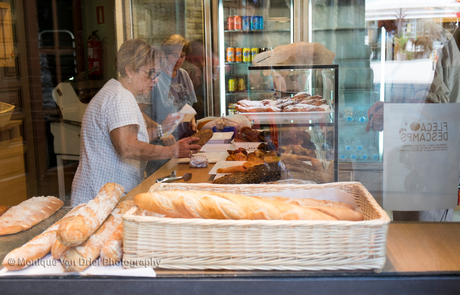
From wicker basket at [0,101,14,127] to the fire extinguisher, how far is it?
0.44 meters

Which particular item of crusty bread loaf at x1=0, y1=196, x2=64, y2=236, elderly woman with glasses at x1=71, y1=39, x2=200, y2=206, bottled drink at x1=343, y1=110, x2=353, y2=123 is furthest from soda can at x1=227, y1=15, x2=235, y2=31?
crusty bread loaf at x1=0, y1=196, x2=64, y2=236

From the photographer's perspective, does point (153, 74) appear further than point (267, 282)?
Yes

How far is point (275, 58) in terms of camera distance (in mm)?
1420

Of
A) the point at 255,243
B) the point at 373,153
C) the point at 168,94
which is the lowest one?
the point at 255,243

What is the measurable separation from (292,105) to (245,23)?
0.41 m

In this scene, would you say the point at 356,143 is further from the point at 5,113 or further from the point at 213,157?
the point at 5,113

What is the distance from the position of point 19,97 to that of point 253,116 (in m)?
1.41

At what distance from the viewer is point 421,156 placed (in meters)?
1.33

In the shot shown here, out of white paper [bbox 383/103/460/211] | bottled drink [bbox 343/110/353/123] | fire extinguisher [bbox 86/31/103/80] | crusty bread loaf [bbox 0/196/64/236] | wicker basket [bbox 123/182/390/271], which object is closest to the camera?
wicker basket [bbox 123/182/390/271]

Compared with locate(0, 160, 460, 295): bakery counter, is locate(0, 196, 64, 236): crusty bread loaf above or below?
above

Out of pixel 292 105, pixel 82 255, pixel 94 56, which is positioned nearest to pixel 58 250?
pixel 82 255

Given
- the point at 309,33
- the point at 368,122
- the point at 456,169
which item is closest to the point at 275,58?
the point at 309,33

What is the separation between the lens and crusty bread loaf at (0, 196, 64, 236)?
115 cm

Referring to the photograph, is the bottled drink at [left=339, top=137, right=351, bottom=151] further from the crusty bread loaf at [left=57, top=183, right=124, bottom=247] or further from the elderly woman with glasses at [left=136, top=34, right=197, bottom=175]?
the crusty bread loaf at [left=57, top=183, right=124, bottom=247]
